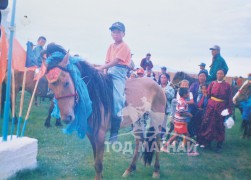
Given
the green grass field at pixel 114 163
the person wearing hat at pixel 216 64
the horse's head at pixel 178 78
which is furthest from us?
the horse's head at pixel 178 78

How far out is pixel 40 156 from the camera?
17.4 feet

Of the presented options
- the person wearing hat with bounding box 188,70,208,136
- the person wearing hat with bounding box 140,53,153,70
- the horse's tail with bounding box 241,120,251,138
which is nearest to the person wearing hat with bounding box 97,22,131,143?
the person wearing hat with bounding box 188,70,208,136

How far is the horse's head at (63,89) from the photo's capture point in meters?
3.16

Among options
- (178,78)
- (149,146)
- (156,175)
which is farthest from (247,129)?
(156,175)

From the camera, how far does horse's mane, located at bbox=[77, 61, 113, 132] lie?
12.3 ft

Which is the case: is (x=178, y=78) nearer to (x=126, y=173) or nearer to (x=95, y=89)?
(x=126, y=173)

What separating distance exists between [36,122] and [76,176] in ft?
14.0

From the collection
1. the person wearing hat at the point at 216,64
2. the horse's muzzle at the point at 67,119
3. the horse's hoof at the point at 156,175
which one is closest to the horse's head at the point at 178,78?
the person wearing hat at the point at 216,64

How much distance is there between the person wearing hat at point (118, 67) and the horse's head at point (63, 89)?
1.00m

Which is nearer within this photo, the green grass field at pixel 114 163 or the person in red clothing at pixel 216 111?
the green grass field at pixel 114 163

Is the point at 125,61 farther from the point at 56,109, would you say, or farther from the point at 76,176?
the point at 76,176

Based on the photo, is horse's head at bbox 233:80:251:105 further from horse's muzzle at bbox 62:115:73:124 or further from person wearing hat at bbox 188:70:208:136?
horse's muzzle at bbox 62:115:73:124

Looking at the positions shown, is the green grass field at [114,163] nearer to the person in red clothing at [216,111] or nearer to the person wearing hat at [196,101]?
→ the person in red clothing at [216,111]

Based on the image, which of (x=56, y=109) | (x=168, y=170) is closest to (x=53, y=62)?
(x=56, y=109)
